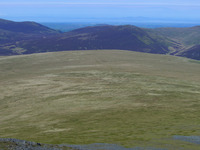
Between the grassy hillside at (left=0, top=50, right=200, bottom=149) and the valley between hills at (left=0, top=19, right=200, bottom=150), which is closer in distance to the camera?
the valley between hills at (left=0, top=19, right=200, bottom=150)

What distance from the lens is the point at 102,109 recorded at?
56.4 metres


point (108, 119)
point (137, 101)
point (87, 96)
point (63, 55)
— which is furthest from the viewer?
point (63, 55)

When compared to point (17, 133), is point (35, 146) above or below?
above

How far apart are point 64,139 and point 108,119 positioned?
14399mm

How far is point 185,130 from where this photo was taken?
131 feet

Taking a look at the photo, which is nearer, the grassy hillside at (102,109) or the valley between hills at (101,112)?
the valley between hills at (101,112)

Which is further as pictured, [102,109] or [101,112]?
[102,109]

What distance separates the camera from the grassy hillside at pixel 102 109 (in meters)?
38.2

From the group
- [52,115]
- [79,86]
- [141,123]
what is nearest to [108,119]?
[141,123]

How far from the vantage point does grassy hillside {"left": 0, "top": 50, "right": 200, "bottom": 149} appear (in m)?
38.2

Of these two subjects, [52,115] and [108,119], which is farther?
[52,115]

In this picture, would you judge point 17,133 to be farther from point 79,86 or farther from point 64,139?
point 79,86

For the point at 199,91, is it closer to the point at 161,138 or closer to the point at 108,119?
the point at 108,119

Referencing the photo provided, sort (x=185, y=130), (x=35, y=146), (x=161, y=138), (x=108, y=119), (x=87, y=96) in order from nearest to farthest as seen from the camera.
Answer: (x=35, y=146) < (x=161, y=138) < (x=185, y=130) < (x=108, y=119) < (x=87, y=96)
